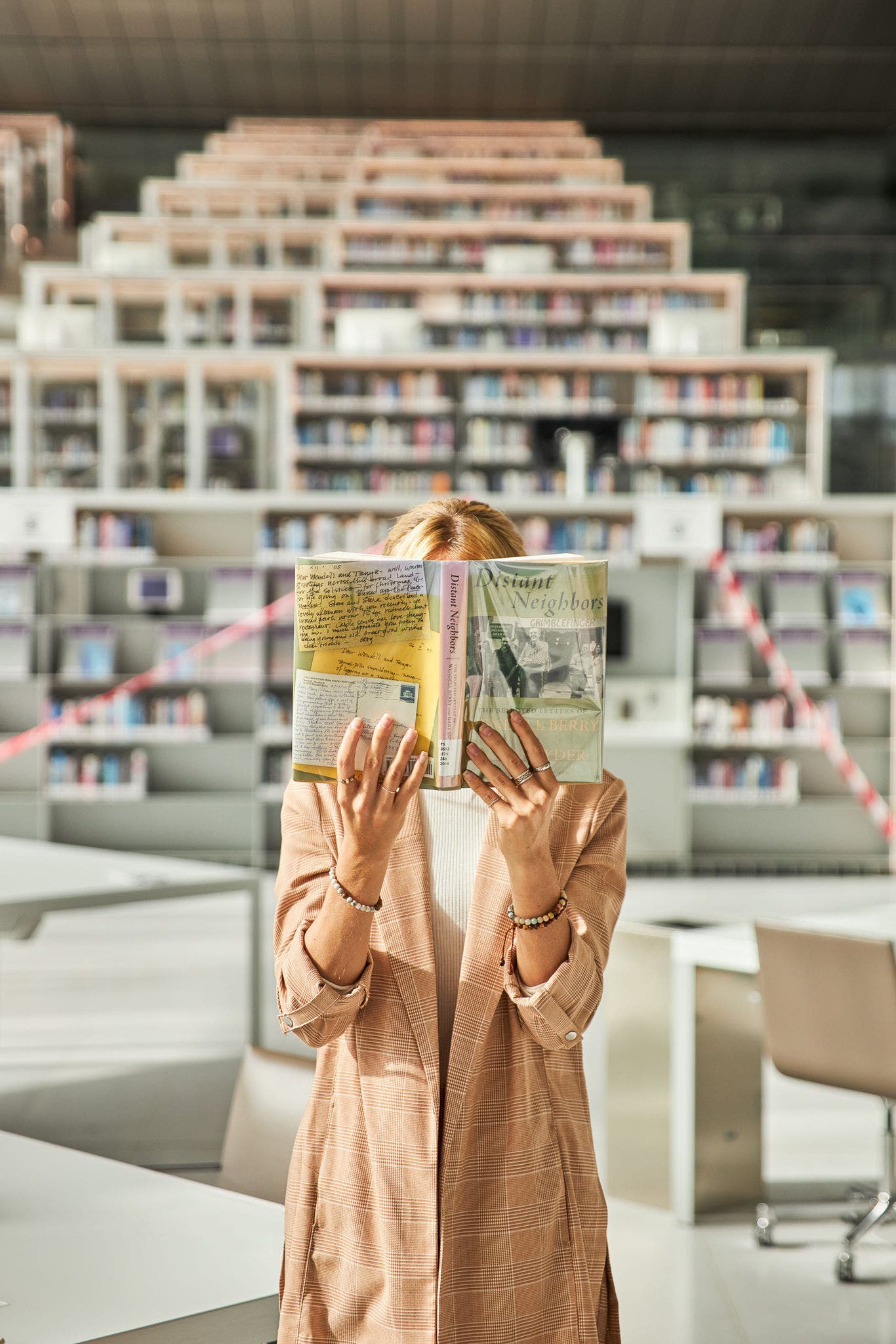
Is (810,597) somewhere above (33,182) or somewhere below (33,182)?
below

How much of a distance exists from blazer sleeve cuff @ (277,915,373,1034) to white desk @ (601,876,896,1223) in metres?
1.96

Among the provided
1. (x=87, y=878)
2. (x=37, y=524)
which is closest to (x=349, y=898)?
(x=87, y=878)

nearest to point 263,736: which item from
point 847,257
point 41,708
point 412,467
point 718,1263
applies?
point 41,708

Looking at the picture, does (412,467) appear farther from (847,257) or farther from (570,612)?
(570,612)

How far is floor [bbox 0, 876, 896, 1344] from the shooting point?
2.50 meters

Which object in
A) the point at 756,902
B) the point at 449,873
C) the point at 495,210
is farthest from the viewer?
the point at 495,210

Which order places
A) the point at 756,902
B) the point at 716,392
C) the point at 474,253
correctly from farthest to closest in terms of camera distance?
the point at 474,253
the point at 716,392
the point at 756,902

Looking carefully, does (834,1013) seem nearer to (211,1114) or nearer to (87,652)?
(211,1114)

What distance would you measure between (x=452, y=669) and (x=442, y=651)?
18 mm

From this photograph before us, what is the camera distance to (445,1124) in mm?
1055

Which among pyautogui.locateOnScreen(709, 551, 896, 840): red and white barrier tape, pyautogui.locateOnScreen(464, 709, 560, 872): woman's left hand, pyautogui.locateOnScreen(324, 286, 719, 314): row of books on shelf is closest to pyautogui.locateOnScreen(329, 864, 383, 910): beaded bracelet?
pyautogui.locateOnScreen(464, 709, 560, 872): woman's left hand

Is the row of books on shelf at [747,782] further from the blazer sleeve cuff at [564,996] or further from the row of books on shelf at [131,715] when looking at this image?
the blazer sleeve cuff at [564,996]

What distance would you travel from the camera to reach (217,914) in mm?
6766

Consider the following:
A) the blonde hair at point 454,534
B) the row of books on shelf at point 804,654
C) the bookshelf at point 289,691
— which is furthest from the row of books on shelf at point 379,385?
the blonde hair at point 454,534
